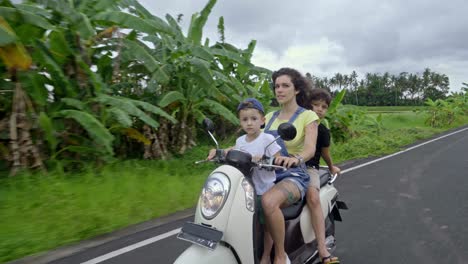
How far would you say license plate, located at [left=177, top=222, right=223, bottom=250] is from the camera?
2.30 metres

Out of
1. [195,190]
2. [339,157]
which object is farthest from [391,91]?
[195,190]

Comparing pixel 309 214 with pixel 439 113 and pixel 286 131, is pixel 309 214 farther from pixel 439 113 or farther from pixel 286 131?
pixel 439 113

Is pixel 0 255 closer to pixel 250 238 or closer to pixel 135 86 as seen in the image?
pixel 250 238

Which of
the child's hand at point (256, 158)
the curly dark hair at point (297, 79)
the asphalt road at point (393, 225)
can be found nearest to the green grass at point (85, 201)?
the asphalt road at point (393, 225)

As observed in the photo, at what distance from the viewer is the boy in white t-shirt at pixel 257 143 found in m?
2.85

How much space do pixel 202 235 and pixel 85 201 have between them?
322 cm

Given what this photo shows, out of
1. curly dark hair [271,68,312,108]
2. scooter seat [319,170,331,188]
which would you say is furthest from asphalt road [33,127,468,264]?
curly dark hair [271,68,312,108]

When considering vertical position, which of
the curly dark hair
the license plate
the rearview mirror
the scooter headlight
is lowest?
the license plate

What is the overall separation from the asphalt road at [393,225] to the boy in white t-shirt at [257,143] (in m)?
1.44

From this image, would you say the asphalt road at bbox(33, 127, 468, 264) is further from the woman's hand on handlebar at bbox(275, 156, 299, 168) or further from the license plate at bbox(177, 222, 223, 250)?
the woman's hand on handlebar at bbox(275, 156, 299, 168)

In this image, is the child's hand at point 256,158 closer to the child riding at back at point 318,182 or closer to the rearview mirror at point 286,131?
the rearview mirror at point 286,131

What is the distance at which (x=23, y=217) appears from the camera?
4.58 m

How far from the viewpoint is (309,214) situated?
3.31 m

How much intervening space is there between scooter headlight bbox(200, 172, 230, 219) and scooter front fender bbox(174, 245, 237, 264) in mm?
195
